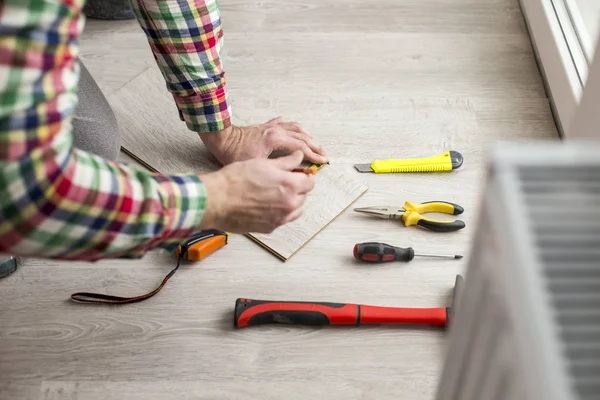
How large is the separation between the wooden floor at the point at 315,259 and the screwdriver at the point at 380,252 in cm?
2

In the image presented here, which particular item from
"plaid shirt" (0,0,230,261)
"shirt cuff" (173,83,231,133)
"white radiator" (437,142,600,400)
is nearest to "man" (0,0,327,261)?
"plaid shirt" (0,0,230,261)

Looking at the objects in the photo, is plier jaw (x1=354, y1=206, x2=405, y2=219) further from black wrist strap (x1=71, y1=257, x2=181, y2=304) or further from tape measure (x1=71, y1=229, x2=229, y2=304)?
black wrist strap (x1=71, y1=257, x2=181, y2=304)

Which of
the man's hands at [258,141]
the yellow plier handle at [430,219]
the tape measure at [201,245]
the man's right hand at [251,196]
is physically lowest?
the tape measure at [201,245]

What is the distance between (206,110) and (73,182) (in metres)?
0.53

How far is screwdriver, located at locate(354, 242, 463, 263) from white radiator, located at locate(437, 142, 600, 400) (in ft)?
1.97

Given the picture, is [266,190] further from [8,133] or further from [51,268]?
[51,268]

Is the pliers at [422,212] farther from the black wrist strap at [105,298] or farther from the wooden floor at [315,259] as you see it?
the black wrist strap at [105,298]

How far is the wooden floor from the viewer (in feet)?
3.58

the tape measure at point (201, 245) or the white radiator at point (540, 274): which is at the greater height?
the white radiator at point (540, 274)

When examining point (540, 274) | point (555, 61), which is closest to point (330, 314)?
point (540, 274)

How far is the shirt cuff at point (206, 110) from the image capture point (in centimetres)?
124

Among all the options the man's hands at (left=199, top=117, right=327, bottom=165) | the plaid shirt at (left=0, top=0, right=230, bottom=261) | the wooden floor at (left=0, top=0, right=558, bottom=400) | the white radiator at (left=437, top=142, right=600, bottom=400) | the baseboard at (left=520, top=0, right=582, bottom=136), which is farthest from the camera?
the baseboard at (left=520, top=0, right=582, bottom=136)

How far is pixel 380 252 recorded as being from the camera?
120 cm

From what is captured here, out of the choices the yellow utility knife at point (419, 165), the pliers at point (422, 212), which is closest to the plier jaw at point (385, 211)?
the pliers at point (422, 212)
